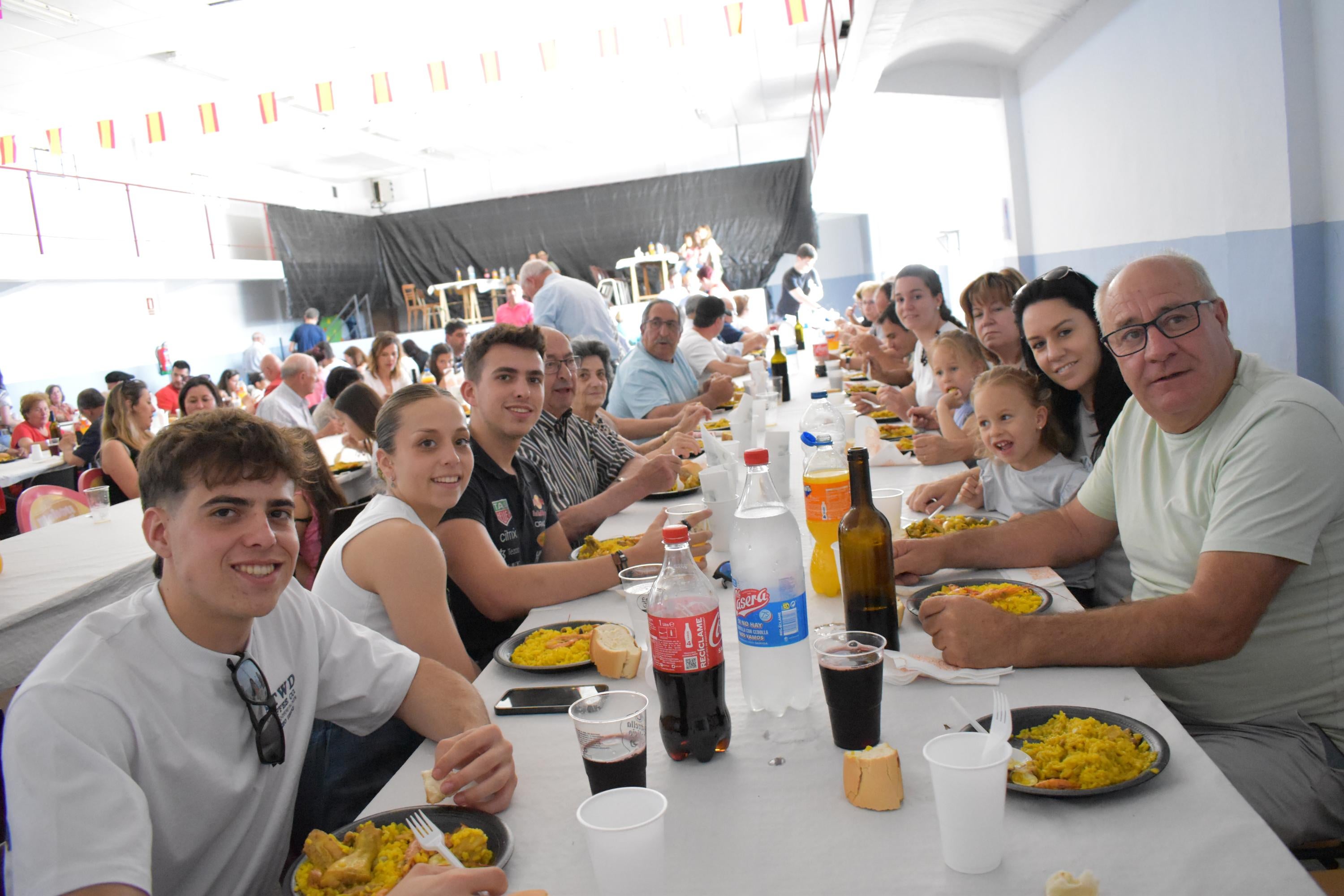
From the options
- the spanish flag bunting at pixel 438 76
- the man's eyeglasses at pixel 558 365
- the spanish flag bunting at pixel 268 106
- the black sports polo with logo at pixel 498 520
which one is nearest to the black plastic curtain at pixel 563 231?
the spanish flag bunting at pixel 268 106

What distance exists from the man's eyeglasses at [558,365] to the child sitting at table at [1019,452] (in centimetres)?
161

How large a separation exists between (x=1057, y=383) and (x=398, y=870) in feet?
6.44

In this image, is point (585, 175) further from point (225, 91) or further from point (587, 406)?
point (587, 406)

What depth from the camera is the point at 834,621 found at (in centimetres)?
158

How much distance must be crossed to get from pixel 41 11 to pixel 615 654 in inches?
305

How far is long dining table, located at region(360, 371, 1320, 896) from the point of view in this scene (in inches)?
34.5

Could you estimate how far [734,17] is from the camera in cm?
786

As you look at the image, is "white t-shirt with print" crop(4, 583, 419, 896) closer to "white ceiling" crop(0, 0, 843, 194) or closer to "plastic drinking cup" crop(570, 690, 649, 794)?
"plastic drinking cup" crop(570, 690, 649, 794)

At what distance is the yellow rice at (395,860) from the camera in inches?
38.5

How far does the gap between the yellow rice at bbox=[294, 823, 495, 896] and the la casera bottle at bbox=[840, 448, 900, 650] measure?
26.2 inches

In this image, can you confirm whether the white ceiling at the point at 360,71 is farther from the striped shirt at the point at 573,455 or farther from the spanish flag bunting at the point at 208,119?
the striped shirt at the point at 573,455

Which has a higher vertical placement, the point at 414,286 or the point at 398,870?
the point at 414,286

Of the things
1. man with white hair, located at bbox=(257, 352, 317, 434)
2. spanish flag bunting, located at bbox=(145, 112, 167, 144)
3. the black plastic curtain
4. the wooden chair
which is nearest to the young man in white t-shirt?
the wooden chair

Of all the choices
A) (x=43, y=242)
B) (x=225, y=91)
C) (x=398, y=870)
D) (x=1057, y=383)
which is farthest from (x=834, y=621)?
(x=43, y=242)
